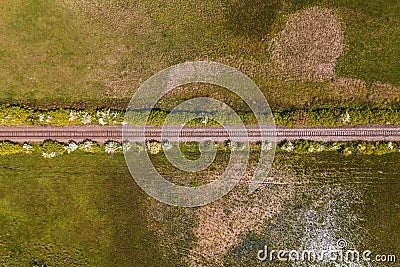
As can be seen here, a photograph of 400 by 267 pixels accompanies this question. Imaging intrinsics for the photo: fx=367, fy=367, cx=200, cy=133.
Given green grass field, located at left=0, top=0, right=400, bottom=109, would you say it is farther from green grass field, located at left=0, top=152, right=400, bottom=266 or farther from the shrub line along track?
green grass field, located at left=0, top=152, right=400, bottom=266

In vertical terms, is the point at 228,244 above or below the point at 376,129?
below

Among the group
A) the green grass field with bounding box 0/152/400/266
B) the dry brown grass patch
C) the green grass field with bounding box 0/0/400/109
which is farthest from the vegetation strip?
the dry brown grass patch

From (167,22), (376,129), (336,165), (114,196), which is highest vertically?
(167,22)

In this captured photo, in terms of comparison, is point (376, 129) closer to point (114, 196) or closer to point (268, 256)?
point (268, 256)

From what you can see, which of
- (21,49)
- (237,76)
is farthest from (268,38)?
(21,49)

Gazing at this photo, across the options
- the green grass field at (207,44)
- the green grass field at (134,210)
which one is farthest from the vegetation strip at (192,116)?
the green grass field at (134,210)

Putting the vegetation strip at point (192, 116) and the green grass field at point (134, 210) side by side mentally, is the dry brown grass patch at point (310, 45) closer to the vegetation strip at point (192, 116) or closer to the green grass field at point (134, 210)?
the vegetation strip at point (192, 116)
